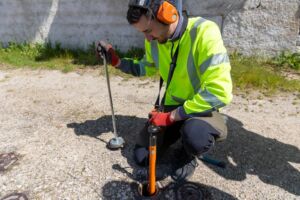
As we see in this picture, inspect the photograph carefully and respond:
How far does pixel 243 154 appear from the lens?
3369 mm

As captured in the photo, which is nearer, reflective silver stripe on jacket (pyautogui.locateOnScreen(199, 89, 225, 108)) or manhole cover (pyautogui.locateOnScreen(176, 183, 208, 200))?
reflective silver stripe on jacket (pyautogui.locateOnScreen(199, 89, 225, 108))

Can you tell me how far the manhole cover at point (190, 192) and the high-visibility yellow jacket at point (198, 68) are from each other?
663 millimetres

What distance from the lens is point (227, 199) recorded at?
2771mm

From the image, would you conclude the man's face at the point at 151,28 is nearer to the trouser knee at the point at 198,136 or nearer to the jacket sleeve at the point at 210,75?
the jacket sleeve at the point at 210,75

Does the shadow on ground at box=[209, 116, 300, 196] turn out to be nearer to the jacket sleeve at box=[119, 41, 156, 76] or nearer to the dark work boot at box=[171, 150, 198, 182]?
the dark work boot at box=[171, 150, 198, 182]

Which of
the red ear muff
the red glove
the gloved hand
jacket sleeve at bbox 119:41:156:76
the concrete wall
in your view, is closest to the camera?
the red ear muff

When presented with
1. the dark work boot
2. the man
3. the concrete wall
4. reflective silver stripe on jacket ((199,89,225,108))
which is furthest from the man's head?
the concrete wall

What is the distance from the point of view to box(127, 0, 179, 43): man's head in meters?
2.44

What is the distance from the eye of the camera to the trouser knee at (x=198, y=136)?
2617 mm

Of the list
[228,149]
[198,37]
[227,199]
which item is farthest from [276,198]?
[198,37]

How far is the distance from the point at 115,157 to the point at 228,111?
165 cm

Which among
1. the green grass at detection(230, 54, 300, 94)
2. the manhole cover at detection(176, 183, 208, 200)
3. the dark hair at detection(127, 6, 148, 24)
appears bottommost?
the manhole cover at detection(176, 183, 208, 200)

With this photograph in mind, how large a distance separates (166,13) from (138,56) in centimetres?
367

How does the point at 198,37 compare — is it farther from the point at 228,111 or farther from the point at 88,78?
the point at 88,78
